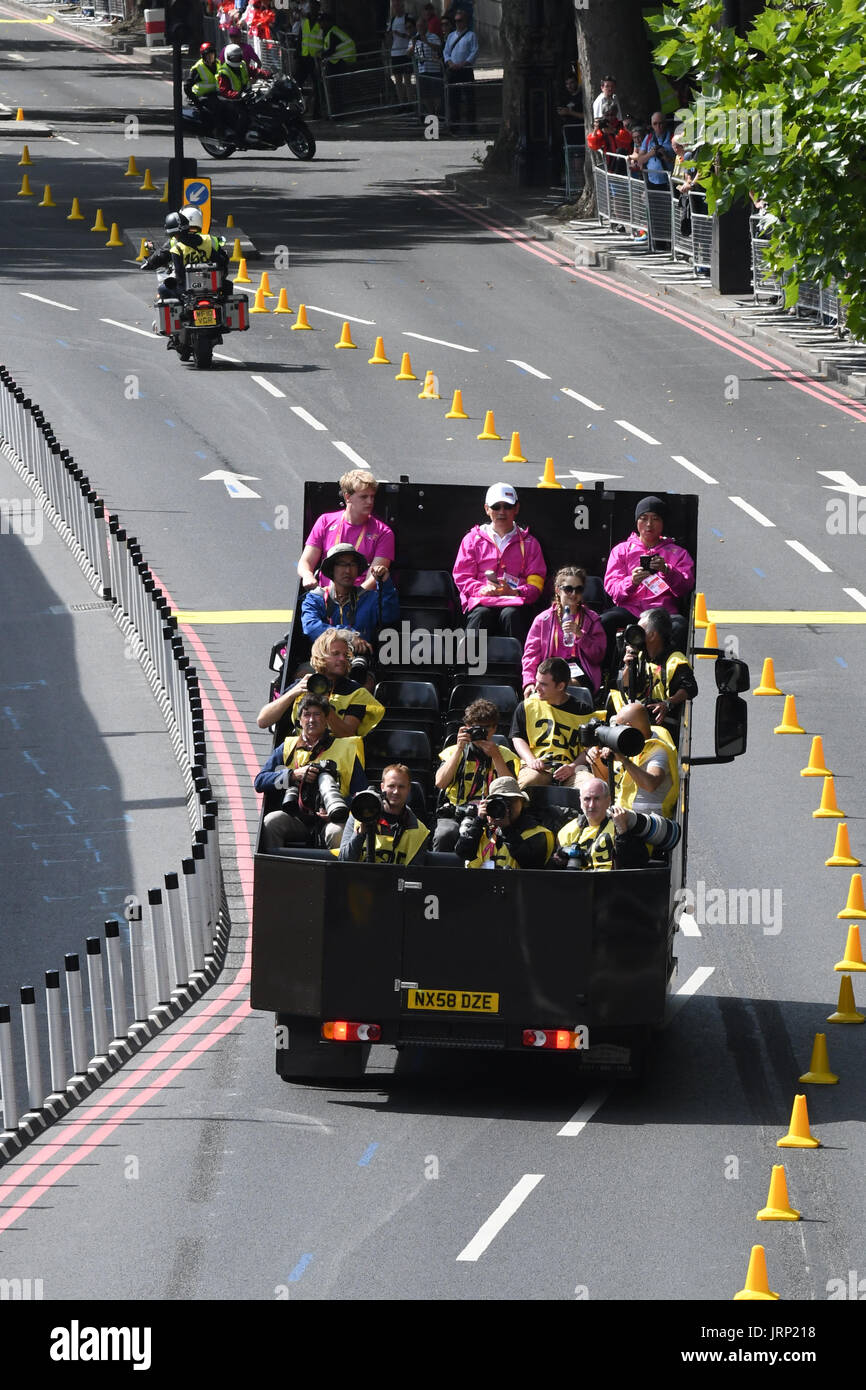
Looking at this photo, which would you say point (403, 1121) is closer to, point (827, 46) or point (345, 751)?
point (345, 751)

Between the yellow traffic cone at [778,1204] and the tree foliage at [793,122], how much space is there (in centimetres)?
1607

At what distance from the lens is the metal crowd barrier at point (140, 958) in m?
14.2

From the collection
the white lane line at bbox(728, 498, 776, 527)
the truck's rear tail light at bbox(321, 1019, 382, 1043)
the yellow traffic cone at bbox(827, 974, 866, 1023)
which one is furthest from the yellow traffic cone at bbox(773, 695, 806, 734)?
the truck's rear tail light at bbox(321, 1019, 382, 1043)

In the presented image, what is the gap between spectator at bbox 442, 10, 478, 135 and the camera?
180ft

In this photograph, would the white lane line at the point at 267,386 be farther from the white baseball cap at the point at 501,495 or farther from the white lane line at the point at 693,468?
the white baseball cap at the point at 501,495

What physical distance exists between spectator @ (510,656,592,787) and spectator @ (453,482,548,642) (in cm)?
192

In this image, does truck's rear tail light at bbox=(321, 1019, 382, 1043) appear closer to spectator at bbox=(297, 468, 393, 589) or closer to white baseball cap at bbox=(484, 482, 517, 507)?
spectator at bbox=(297, 468, 393, 589)

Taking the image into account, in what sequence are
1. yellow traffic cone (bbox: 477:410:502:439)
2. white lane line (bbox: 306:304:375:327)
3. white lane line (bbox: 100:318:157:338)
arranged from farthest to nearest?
white lane line (bbox: 306:304:375:327), white lane line (bbox: 100:318:157:338), yellow traffic cone (bbox: 477:410:502:439)

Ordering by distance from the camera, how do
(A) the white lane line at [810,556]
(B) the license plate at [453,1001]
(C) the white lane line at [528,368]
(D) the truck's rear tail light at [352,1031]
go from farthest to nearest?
(C) the white lane line at [528,368] → (A) the white lane line at [810,556] → (D) the truck's rear tail light at [352,1031] → (B) the license plate at [453,1001]

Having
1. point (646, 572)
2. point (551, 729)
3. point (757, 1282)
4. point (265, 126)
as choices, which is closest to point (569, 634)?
point (646, 572)

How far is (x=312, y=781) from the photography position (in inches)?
578

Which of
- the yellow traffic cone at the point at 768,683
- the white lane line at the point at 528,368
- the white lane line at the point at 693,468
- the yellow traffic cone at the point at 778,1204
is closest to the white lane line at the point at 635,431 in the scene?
the white lane line at the point at 693,468

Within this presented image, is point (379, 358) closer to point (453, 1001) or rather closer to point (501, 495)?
point (501, 495)

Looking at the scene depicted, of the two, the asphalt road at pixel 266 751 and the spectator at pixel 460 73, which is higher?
the spectator at pixel 460 73
